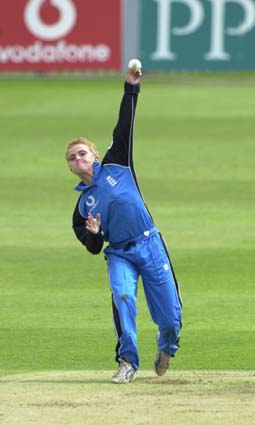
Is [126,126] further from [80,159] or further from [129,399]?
[129,399]

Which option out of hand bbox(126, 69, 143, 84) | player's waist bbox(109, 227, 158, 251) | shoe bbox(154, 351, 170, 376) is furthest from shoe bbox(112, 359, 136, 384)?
hand bbox(126, 69, 143, 84)

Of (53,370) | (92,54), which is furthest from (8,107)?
(53,370)

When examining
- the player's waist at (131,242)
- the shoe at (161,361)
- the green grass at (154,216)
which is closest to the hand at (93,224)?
the player's waist at (131,242)

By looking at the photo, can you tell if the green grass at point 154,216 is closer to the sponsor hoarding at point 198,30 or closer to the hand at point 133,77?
the hand at point 133,77

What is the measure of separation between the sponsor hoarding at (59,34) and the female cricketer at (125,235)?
2326 cm

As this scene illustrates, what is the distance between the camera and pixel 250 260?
14094 millimetres

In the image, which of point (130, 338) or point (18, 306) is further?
point (18, 306)

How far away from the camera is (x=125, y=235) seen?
9.17 metres

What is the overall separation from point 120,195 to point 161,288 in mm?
654

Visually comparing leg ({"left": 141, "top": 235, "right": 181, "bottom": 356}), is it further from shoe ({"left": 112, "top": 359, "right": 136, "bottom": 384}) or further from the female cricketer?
shoe ({"left": 112, "top": 359, "right": 136, "bottom": 384})

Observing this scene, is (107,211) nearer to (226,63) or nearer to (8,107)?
(8,107)

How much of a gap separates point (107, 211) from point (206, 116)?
16.9m

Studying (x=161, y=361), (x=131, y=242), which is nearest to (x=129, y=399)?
(x=161, y=361)

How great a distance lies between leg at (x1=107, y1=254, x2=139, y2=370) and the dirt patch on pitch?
0.23m
